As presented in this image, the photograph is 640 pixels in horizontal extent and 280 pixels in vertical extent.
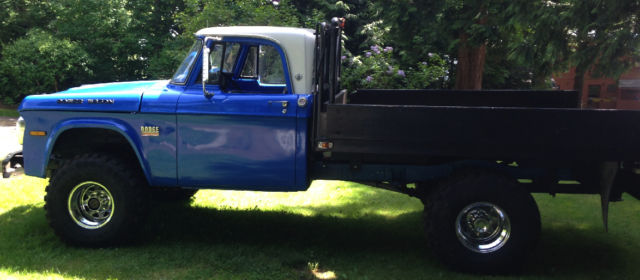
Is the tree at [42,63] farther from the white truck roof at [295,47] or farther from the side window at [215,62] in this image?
the white truck roof at [295,47]

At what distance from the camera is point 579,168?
174 inches

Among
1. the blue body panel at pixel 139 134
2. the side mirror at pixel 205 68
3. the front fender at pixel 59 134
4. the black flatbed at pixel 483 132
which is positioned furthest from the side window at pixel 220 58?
the black flatbed at pixel 483 132

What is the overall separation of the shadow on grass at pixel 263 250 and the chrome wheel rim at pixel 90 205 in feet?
0.89

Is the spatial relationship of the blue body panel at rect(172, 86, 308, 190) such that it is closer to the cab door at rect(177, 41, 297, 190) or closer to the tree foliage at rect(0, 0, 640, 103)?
the cab door at rect(177, 41, 297, 190)

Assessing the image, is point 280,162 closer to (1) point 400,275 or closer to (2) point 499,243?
(1) point 400,275

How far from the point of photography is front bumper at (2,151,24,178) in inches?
194

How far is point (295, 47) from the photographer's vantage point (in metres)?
4.53

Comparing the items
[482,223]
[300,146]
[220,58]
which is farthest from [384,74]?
[482,223]

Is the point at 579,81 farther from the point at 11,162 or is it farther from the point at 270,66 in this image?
the point at 11,162

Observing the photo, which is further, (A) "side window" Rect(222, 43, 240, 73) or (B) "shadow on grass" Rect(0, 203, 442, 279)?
(A) "side window" Rect(222, 43, 240, 73)

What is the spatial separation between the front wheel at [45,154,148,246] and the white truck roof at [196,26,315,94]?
5.02 feet

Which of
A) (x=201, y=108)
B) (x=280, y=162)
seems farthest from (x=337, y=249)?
(x=201, y=108)

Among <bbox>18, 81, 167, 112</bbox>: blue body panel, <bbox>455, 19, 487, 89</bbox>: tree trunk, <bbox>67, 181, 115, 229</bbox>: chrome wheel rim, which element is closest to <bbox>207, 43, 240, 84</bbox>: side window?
<bbox>18, 81, 167, 112</bbox>: blue body panel

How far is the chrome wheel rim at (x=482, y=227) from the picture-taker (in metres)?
4.22
